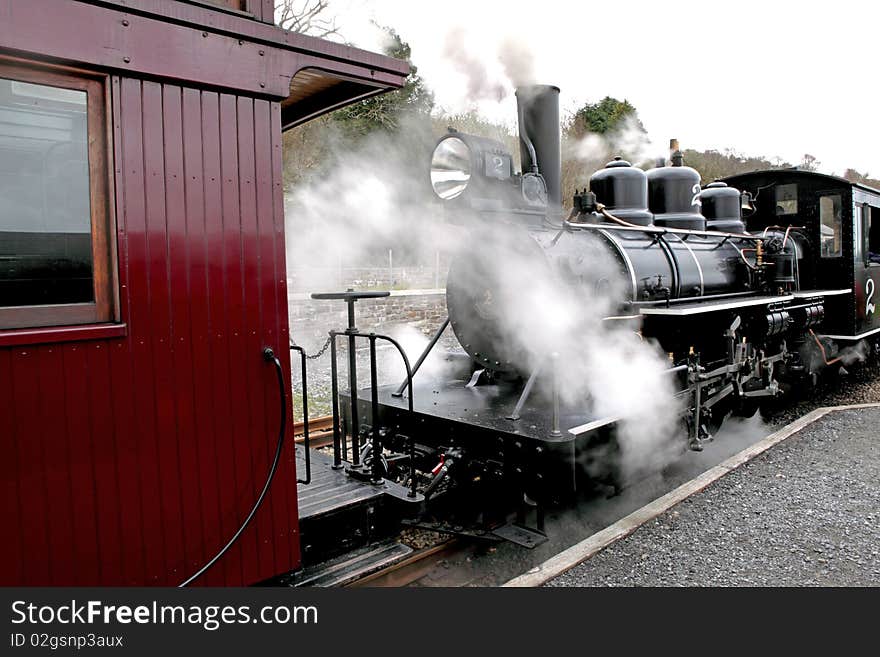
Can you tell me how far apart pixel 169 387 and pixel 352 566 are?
1411 millimetres

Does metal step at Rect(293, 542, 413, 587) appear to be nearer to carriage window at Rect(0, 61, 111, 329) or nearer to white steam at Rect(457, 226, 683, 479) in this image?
carriage window at Rect(0, 61, 111, 329)

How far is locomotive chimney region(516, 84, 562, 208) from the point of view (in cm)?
535

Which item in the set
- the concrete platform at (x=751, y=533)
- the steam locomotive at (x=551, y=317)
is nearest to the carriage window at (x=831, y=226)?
the steam locomotive at (x=551, y=317)

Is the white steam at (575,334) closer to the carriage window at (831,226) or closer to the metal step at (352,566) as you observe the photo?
the metal step at (352,566)

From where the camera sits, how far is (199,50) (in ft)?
8.61

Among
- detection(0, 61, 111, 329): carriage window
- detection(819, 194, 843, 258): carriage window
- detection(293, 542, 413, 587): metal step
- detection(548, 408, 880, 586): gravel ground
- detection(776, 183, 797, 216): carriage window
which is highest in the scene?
detection(776, 183, 797, 216): carriage window

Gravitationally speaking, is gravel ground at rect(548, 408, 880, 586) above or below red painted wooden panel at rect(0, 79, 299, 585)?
below

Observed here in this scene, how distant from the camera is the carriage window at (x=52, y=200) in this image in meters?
2.25

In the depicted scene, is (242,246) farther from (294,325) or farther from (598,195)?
(294,325)

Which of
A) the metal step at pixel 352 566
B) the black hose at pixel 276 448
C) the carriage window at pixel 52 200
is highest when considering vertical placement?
the carriage window at pixel 52 200

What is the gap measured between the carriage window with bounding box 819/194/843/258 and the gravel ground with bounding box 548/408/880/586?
4257 mm

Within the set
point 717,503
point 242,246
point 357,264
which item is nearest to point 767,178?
point 717,503

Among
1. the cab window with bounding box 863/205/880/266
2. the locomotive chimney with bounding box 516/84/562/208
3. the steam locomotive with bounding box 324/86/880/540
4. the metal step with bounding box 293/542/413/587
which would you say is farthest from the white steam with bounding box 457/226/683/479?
the cab window with bounding box 863/205/880/266

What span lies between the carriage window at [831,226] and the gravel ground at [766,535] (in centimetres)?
426
